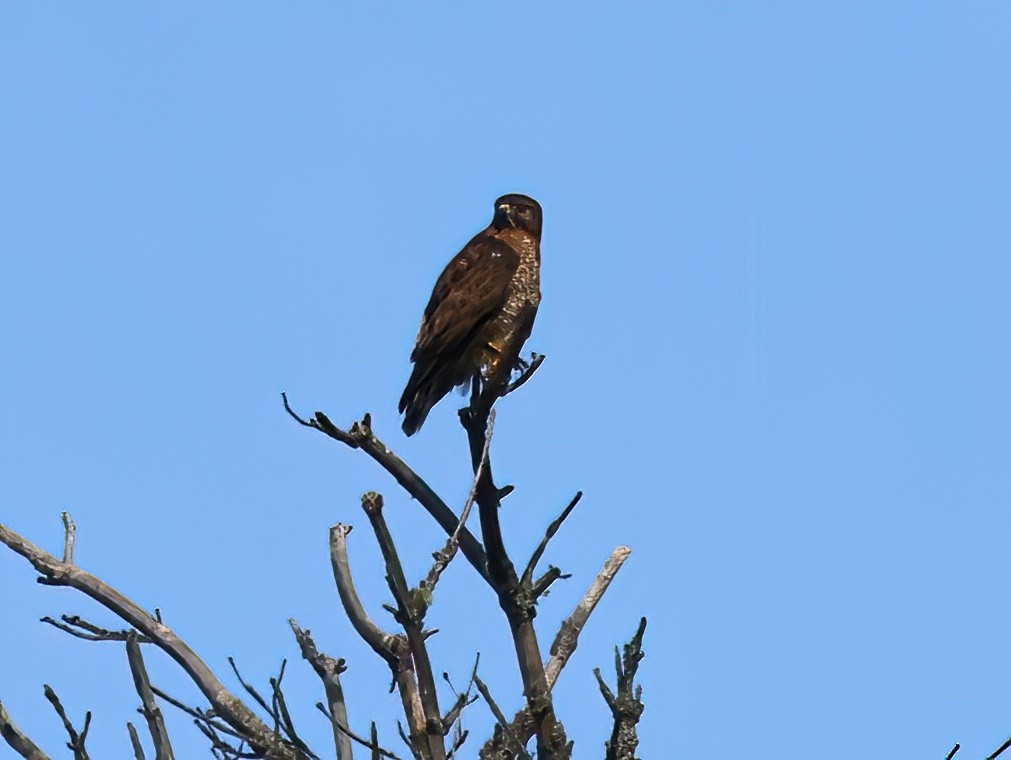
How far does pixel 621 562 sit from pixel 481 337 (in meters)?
2.42

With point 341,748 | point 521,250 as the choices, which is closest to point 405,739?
point 341,748

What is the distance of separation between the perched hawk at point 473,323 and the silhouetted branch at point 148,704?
256cm

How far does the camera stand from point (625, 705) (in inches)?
156

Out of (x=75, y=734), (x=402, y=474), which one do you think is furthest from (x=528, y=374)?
(x=75, y=734)

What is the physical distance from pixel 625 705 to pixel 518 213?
4.45 meters

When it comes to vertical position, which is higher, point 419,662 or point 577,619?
point 577,619

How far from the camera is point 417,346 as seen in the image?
6.75 meters

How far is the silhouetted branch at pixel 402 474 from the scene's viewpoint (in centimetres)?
461

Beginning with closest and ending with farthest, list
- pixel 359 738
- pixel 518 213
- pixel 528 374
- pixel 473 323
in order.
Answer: pixel 359 738
pixel 528 374
pixel 473 323
pixel 518 213

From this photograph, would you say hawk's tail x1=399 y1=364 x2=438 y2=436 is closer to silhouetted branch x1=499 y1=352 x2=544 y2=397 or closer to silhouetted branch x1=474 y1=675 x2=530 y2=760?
silhouetted branch x1=499 y1=352 x2=544 y2=397

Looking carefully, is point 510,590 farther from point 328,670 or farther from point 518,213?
point 518,213

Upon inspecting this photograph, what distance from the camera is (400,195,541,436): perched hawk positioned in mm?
6629

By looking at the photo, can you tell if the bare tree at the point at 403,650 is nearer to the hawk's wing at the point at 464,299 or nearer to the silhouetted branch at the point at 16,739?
the silhouetted branch at the point at 16,739

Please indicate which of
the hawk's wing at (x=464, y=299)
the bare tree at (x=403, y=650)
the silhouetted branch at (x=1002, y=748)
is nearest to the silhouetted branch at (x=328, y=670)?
the bare tree at (x=403, y=650)
